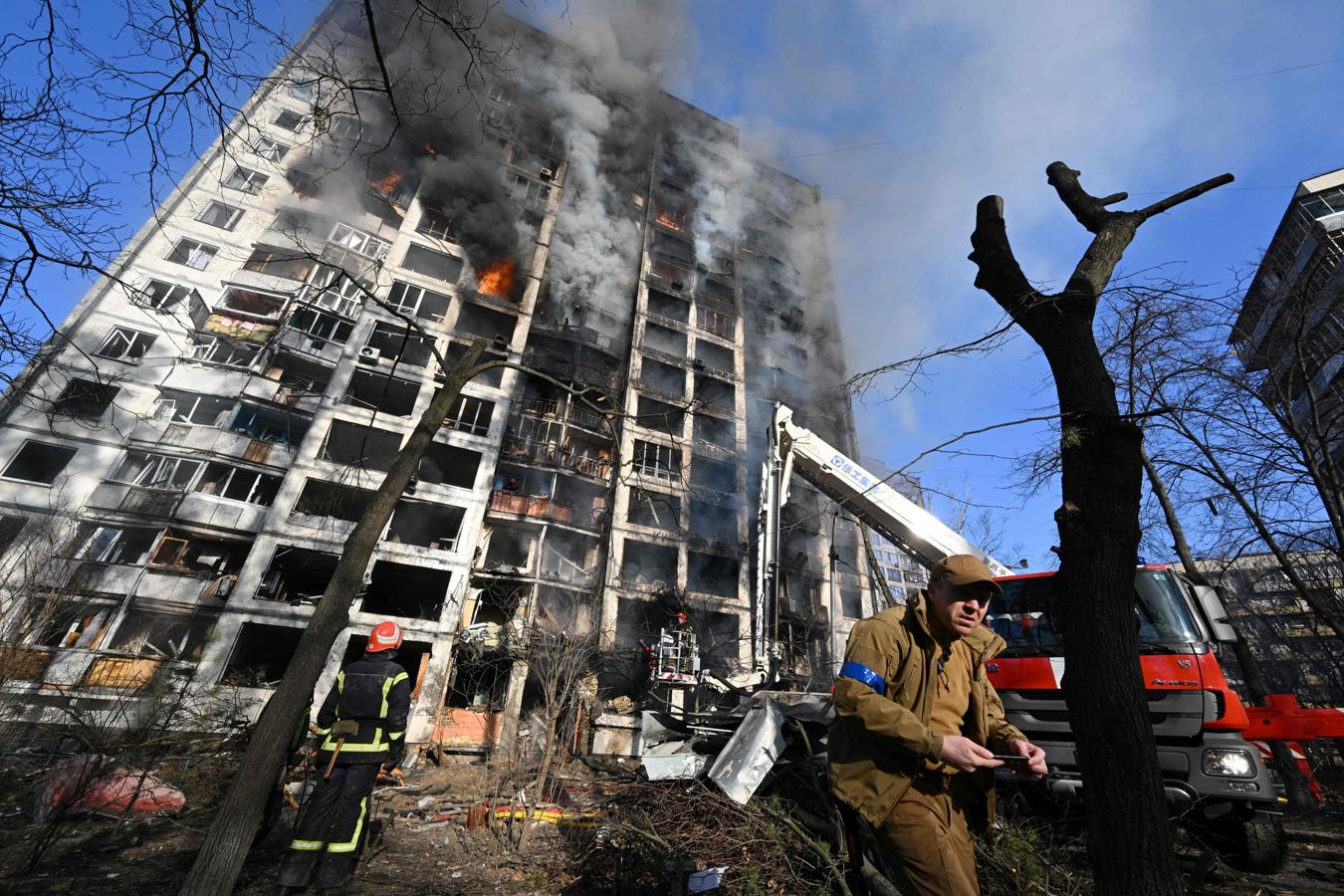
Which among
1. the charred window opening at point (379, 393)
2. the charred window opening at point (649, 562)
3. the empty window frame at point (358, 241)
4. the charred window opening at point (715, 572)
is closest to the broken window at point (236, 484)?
the charred window opening at point (379, 393)

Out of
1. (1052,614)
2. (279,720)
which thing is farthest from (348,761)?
(1052,614)

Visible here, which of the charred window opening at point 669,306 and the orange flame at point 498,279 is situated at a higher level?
the charred window opening at point 669,306

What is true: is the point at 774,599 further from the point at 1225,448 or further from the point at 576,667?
the point at 1225,448

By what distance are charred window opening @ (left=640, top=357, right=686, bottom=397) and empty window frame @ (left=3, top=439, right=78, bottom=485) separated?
2561cm

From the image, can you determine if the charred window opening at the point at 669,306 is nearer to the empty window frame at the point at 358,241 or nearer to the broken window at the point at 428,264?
the broken window at the point at 428,264

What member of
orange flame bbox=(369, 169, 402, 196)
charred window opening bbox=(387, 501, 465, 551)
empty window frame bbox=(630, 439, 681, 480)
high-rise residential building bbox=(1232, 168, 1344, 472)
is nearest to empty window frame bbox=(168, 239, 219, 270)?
orange flame bbox=(369, 169, 402, 196)

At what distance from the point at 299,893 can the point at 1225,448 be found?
15.7 meters

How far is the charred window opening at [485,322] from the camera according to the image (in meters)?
29.7

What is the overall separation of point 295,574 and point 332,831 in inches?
847

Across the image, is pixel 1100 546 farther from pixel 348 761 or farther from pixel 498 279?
pixel 498 279

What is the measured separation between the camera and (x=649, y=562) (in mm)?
28078

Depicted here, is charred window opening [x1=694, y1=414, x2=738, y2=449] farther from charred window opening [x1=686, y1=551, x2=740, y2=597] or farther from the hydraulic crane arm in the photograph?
the hydraulic crane arm

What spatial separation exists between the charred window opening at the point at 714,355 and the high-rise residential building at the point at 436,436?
0.78 ft

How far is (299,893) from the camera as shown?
16.0 feet
